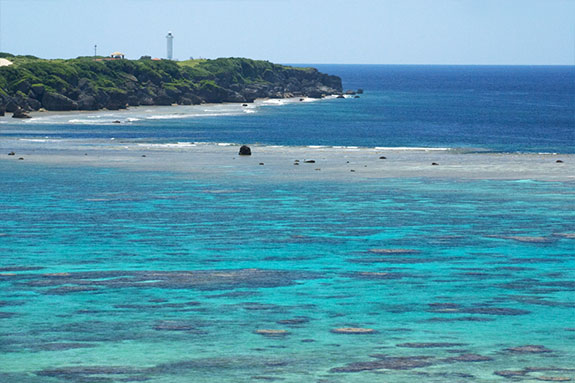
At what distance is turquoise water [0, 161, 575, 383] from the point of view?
1636 centimetres

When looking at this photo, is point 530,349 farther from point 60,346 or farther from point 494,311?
point 60,346

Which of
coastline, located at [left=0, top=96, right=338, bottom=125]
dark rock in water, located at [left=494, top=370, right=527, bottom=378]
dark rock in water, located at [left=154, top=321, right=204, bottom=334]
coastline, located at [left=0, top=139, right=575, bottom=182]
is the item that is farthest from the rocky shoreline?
dark rock in water, located at [left=494, top=370, right=527, bottom=378]

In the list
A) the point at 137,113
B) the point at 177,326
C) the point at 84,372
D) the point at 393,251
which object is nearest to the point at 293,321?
the point at 177,326

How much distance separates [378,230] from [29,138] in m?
63.8

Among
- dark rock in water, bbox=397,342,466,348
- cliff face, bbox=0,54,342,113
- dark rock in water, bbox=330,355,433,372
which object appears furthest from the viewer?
cliff face, bbox=0,54,342,113

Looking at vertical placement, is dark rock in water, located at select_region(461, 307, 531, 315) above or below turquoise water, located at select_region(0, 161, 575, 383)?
above

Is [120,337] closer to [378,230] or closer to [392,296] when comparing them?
[392,296]

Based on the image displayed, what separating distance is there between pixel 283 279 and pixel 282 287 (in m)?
1.04

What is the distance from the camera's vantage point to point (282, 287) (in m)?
23.3

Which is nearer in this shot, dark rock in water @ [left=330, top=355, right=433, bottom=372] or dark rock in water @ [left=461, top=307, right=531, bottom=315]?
dark rock in water @ [left=330, top=355, right=433, bottom=372]

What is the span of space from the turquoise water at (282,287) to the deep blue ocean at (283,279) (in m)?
0.07

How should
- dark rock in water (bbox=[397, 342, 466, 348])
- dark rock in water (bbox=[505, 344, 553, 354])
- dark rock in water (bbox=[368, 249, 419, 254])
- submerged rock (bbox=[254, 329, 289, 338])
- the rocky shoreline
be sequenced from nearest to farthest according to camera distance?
dark rock in water (bbox=[505, 344, 553, 354]) < dark rock in water (bbox=[397, 342, 466, 348]) < submerged rock (bbox=[254, 329, 289, 338]) < dark rock in water (bbox=[368, 249, 419, 254]) < the rocky shoreline

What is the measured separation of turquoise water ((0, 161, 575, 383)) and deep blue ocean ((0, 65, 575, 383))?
71 millimetres

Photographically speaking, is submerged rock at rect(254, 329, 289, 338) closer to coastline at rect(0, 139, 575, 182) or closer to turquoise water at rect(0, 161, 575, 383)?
→ turquoise water at rect(0, 161, 575, 383)
